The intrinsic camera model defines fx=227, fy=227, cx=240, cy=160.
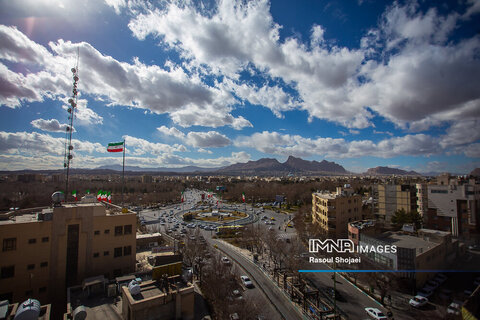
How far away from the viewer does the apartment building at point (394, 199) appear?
3269cm

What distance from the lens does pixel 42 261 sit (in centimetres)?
1429

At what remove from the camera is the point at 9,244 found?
1351cm

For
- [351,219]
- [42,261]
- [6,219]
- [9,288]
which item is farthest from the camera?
[351,219]

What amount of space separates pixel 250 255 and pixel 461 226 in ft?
81.0

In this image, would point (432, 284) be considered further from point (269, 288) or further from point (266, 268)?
point (266, 268)

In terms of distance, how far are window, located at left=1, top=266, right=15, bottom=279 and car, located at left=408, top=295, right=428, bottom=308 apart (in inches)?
1026

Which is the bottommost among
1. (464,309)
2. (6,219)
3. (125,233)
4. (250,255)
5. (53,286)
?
(250,255)

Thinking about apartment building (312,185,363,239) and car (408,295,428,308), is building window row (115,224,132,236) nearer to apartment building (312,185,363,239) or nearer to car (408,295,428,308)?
car (408,295,428,308)

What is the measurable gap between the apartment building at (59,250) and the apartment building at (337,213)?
22798mm

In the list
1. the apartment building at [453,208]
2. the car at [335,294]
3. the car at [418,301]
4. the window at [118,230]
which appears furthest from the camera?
the apartment building at [453,208]

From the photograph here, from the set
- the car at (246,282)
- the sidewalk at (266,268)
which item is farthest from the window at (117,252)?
the sidewalk at (266,268)

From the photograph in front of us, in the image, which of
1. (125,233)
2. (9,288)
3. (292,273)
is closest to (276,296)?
(292,273)

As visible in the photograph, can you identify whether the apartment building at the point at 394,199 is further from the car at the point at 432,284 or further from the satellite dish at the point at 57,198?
the satellite dish at the point at 57,198

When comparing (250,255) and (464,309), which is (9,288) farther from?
(464,309)
